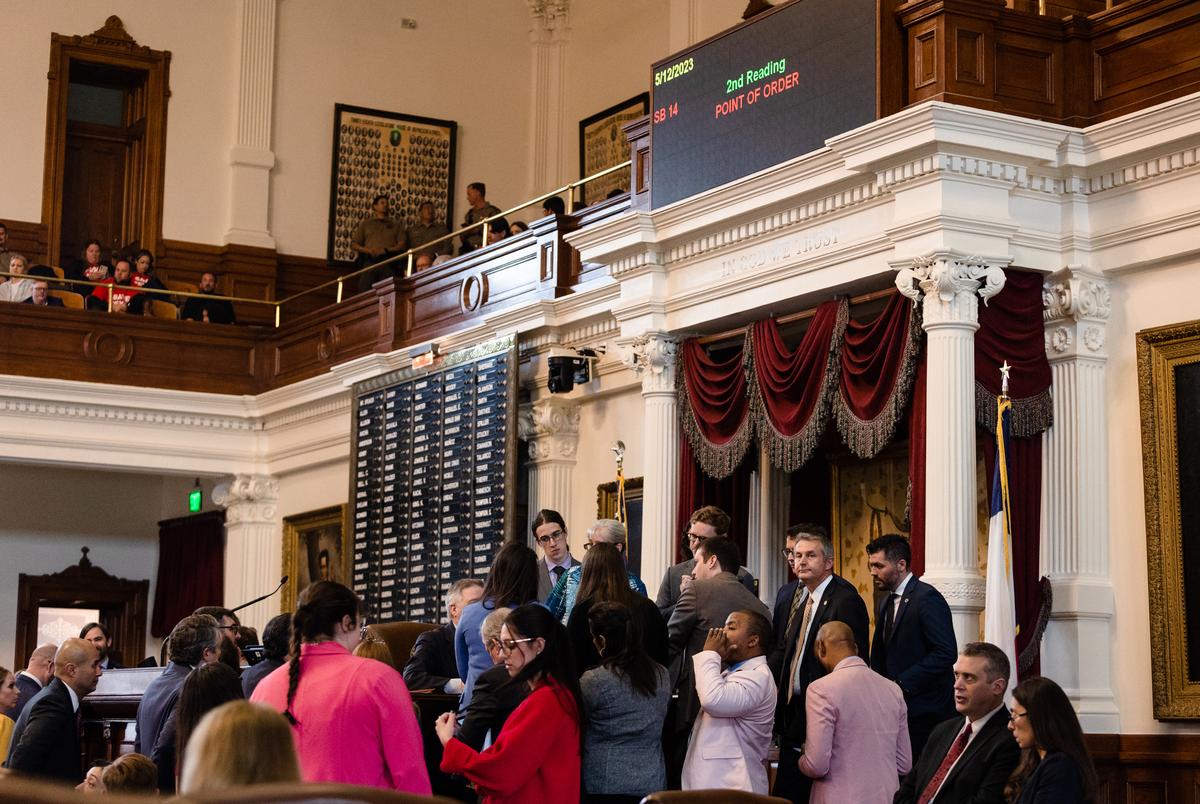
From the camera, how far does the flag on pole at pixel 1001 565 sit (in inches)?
307

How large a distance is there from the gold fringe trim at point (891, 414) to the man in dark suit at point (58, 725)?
4014mm

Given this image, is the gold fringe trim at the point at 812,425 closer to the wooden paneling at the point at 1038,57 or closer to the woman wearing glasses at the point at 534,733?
the wooden paneling at the point at 1038,57

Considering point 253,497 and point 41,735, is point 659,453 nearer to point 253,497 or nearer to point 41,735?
point 41,735

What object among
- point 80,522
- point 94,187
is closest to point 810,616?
point 80,522

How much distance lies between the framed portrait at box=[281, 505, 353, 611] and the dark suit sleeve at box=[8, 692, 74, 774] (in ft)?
28.5

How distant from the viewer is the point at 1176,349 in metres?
8.21

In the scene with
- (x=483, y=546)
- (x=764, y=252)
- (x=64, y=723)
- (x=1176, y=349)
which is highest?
(x=764, y=252)

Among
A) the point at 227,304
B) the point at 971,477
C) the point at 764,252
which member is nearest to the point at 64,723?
the point at 971,477

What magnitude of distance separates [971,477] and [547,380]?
190 inches

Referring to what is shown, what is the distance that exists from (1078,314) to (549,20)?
12208 millimetres

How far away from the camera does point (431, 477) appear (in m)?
13.4

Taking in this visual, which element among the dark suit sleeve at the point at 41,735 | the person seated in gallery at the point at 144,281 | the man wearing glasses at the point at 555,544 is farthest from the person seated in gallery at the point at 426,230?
the dark suit sleeve at the point at 41,735

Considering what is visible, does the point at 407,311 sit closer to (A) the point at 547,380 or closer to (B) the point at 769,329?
(A) the point at 547,380

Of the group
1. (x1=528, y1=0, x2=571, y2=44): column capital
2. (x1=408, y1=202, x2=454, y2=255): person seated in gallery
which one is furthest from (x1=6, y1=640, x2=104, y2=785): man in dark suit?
(x1=528, y1=0, x2=571, y2=44): column capital
